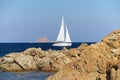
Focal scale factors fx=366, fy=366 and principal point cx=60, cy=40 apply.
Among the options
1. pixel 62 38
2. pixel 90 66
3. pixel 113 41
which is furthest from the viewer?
pixel 62 38

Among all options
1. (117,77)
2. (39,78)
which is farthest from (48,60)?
(117,77)

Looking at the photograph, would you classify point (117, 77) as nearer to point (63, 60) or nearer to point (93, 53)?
point (93, 53)

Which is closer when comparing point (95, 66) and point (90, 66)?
point (95, 66)

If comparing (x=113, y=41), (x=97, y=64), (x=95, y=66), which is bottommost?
(x=95, y=66)

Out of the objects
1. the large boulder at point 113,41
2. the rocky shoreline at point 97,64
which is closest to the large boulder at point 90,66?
the rocky shoreline at point 97,64

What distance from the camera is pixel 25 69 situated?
54.3m

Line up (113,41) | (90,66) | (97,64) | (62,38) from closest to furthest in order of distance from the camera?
(97,64) → (90,66) → (113,41) → (62,38)

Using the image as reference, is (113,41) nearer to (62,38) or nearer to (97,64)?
(97,64)

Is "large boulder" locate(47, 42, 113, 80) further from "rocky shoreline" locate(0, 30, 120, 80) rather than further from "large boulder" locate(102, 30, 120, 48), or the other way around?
"large boulder" locate(102, 30, 120, 48)

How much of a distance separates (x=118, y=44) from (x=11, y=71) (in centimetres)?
2531

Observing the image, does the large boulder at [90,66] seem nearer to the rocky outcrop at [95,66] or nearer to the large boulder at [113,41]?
the rocky outcrop at [95,66]

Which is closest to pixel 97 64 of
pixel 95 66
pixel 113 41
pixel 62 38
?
pixel 95 66

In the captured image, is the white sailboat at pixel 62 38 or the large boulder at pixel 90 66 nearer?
the large boulder at pixel 90 66

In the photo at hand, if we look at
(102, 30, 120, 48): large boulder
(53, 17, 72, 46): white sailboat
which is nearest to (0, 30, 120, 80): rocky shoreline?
(102, 30, 120, 48): large boulder
